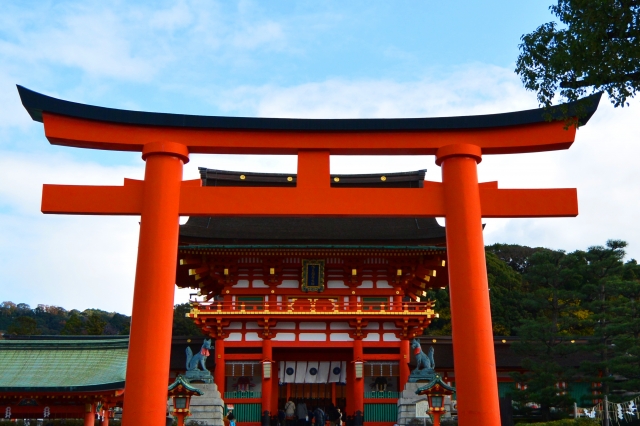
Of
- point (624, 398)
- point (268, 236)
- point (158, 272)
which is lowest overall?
point (624, 398)

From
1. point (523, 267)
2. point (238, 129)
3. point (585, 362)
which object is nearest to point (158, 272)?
point (238, 129)

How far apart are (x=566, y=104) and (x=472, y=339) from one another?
Answer: 368cm

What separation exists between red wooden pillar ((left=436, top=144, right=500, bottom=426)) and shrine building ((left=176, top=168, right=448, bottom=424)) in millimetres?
10049

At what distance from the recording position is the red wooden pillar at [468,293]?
9.45 metres

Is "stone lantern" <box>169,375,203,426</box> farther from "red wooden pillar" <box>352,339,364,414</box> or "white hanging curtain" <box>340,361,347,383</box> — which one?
"white hanging curtain" <box>340,361,347,383</box>

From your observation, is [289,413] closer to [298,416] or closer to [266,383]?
[298,416]

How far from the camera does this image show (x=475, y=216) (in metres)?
10.2

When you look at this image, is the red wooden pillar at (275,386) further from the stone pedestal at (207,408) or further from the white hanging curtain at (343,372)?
the stone pedestal at (207,408)

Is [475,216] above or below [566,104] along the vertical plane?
below

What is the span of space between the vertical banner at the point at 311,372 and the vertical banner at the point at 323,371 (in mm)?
106

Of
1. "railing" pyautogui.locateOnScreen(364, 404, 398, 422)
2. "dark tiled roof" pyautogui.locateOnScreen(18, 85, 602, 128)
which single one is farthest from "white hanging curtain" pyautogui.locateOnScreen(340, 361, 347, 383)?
"dark tiled roof" pyautogui.locateOnScreen(18, 85, 602, 128)

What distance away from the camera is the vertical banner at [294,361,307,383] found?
865 inches

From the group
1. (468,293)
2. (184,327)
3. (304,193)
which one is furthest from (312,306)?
(184,327)

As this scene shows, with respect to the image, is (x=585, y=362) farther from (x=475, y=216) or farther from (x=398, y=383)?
(x=475, y=216)
